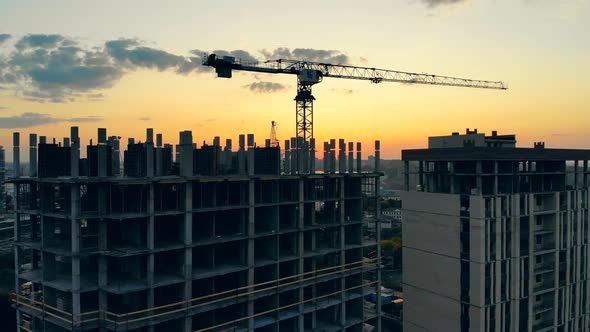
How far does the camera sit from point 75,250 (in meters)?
30.6

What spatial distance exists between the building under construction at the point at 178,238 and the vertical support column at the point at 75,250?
0.25 feet

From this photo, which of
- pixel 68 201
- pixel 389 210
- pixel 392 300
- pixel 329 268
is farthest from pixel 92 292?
pixel 389 210

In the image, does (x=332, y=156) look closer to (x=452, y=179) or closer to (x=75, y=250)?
(x=452, y=179)

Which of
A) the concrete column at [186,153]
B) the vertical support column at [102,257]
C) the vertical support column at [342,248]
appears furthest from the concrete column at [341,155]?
the vertical support column at [102,257]

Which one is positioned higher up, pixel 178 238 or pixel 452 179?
pixel 452 179

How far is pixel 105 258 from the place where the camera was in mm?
31734

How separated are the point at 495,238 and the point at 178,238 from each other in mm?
31629

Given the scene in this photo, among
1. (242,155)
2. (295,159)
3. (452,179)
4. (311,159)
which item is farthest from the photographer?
(452,179)

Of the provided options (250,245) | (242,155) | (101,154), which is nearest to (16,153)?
(101,154)

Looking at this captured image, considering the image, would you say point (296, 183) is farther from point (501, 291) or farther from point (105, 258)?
point (501, 291)

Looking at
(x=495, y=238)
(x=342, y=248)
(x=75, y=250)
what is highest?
(x=75, y=250)

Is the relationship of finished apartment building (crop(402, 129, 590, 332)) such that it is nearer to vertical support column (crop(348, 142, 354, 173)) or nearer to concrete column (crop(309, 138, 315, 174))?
vertical support column (crop(348, 142, 354, 173))

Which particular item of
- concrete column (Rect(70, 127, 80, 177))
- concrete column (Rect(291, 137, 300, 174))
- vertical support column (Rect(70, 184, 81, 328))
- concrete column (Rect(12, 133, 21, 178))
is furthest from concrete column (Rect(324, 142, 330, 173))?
concrete column (Rect(12, 133, 21, 178))

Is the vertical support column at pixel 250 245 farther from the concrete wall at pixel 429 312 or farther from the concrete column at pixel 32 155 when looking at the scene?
the concrete wall at pixel 429 312
